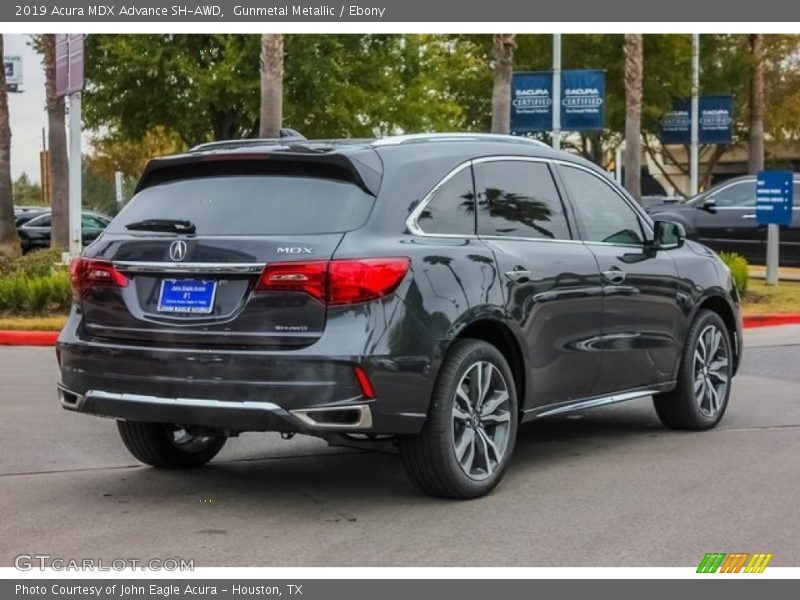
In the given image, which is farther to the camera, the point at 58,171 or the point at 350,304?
the point at 58,171

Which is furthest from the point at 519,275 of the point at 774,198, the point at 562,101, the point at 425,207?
the point at 562,101

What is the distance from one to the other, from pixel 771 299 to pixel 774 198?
1.61 meters

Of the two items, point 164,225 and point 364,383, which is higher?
point 164,225

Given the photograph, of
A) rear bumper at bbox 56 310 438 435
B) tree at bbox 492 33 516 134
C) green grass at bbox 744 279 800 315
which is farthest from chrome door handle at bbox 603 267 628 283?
tree at bbox 492 33 516 134

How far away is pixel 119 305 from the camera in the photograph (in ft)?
21.0

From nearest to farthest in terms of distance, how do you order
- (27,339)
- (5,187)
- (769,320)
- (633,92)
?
1. (27,339)
2. (769,320)
3. (5,187)
4. (633,92)

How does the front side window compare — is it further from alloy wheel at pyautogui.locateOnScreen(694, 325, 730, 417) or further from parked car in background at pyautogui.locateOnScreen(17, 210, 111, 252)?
parked car in background at pyautogui.locateOnScreen(17, 210, 111, 252)

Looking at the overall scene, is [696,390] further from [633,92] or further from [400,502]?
[633,92]

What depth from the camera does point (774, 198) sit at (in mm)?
19438

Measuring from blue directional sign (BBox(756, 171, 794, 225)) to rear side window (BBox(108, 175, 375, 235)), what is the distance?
1420 centimetres

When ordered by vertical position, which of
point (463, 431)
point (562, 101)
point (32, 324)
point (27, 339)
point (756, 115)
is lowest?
point (27, 339)

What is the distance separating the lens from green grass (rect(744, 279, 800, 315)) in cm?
1784

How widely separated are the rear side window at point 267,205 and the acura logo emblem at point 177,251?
120 mm

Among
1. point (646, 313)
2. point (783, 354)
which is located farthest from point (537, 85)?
point (646, 313)
